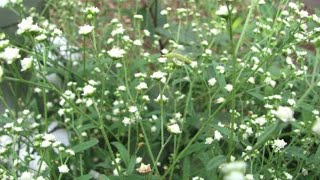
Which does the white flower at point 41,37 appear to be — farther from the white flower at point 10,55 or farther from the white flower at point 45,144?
the white flower at point 45,144

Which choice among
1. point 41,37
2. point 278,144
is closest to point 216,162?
point 278,144

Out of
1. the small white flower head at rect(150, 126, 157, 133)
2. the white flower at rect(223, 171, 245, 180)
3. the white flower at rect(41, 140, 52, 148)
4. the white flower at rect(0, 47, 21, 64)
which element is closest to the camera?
the white flower at rect(223, 171, 245, 180)

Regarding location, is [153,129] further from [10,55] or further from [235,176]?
[235,176]

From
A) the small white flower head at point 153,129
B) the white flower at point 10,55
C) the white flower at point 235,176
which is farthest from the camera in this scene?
the small white flower head at point 153,129

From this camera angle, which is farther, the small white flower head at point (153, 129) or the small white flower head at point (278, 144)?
the small white flower head at point (153, 129)

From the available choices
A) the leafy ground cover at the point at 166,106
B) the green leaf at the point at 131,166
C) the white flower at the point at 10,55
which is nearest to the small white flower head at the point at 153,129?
the leafy ground cover at the point at 166,106

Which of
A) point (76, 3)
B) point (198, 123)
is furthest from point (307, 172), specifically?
point (76, 3)

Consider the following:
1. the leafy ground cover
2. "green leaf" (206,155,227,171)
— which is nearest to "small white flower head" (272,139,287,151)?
the leafy ground cover

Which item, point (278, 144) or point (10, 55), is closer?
point (10, 55)

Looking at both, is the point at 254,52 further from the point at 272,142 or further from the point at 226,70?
the point at 272,142

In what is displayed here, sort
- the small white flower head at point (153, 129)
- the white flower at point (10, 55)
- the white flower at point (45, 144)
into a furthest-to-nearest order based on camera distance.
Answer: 1. the small white flower head at point (153, 129)
2. the white flower at point (45, 144)
3. the white flower at point (10, 55)

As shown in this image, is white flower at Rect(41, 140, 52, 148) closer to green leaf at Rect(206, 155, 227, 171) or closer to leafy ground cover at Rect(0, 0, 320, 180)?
leafy ground cover at Rect(0, 0, 320, 180)
